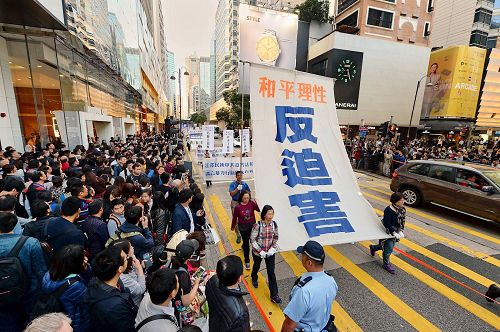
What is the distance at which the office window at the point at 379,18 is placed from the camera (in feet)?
106

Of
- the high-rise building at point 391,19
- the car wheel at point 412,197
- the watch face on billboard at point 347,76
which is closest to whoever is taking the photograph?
the car wheel at point 412,197

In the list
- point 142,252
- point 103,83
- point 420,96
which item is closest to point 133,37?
point 103,83

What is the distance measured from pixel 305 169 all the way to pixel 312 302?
2507 mm

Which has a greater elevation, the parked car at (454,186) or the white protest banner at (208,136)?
the white protest banner at (208,136)

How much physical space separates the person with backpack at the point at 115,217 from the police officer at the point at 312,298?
8.25 feet

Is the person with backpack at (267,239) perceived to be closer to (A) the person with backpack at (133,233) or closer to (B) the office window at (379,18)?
(A) the person with backpack at (133,233)

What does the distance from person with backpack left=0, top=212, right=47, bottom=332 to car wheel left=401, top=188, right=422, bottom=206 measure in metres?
9.76

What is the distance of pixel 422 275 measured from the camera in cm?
450

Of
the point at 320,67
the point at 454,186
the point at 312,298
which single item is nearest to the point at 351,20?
the point at 320,67

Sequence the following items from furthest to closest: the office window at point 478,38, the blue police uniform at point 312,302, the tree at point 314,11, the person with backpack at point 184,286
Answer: the office window at point 478,38
the tree at point 314,11
the person with backpack at point 184,286
the blue police uniform at point 312,302

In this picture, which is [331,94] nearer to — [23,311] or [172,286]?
[172,286]

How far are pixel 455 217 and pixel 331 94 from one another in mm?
6492

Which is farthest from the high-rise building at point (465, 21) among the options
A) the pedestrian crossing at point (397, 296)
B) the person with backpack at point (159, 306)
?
the person with backpack at point (159, 306)

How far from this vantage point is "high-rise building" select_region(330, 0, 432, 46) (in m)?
32.2
